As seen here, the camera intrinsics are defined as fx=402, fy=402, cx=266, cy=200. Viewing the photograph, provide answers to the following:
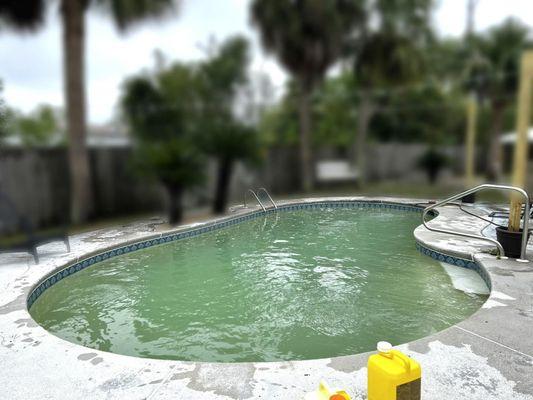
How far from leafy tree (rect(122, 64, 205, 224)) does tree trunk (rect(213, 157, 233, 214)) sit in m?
0.78

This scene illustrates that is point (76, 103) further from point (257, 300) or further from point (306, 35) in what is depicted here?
point (306, 35)

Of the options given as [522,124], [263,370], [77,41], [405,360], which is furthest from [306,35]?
[405,360]

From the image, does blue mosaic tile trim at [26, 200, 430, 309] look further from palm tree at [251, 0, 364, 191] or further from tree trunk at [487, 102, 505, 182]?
tree trunk at [487, 102, 505, 182]

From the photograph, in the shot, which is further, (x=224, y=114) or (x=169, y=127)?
(x=224, y=114)

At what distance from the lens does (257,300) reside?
3898mm

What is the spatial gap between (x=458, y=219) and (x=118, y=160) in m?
6.37

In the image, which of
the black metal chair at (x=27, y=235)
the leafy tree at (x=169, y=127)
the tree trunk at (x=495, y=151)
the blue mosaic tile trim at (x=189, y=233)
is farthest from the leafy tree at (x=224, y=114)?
the tree trunk at (x=495, y=151)

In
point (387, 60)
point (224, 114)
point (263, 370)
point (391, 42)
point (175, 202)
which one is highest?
point (391, 42)

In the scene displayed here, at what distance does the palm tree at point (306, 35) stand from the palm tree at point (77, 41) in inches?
191

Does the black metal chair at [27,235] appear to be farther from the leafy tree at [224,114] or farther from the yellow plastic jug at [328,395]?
the yellow plastic jug at [328,395]

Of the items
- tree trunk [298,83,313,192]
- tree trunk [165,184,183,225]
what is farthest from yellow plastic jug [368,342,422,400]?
tree trunk [298,83,313,192]

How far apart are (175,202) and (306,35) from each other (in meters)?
7.25

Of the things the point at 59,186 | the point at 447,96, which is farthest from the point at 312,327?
the point at 447,96

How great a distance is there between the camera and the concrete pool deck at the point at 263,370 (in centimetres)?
204
